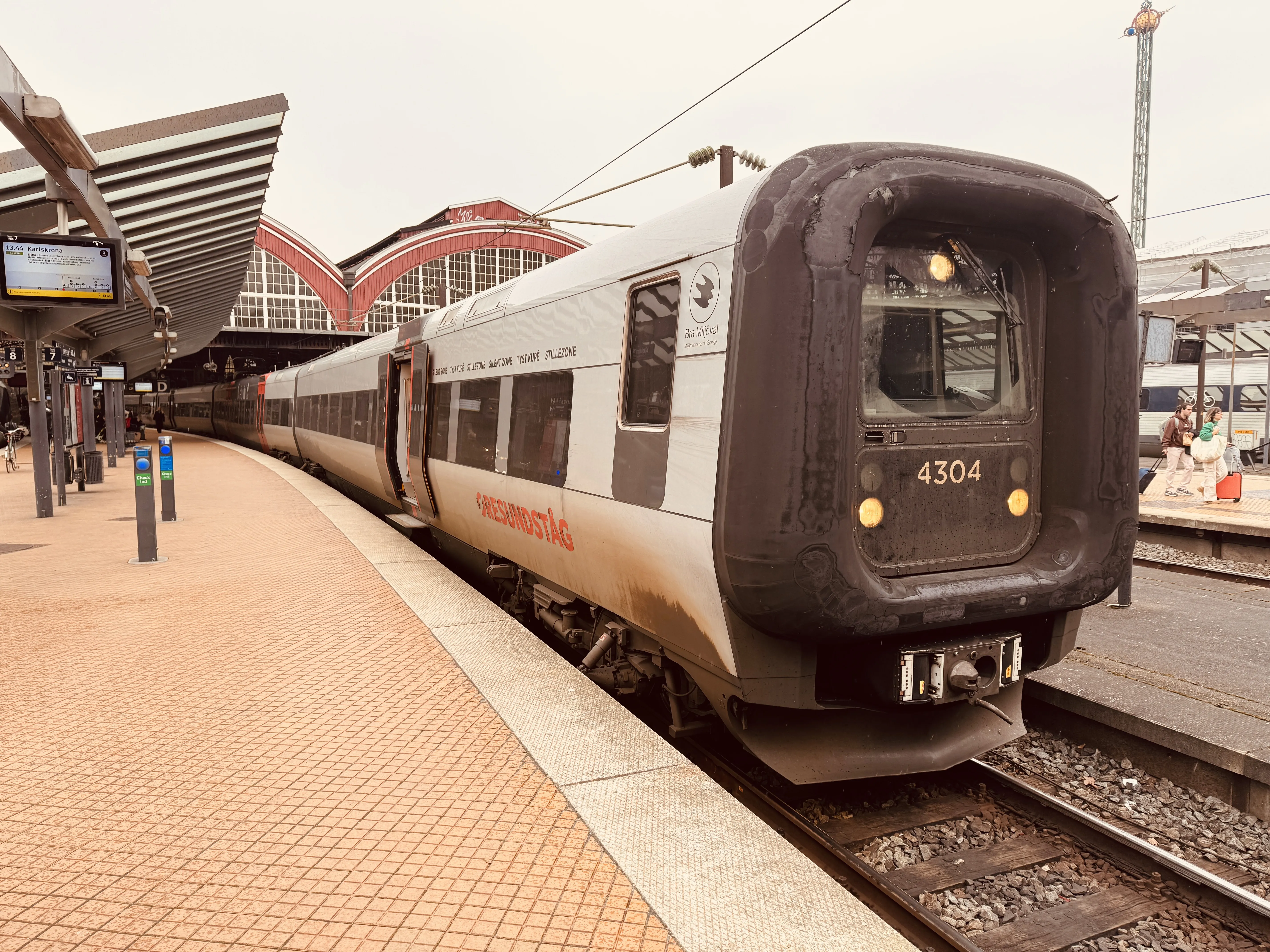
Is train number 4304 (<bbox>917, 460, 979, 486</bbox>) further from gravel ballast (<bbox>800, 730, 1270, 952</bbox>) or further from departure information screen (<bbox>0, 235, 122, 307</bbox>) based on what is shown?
departure information screen (<bbox>0, 235, 122, 307</bbox>)

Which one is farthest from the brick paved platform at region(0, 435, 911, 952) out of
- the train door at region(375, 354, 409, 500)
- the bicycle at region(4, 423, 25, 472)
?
the bicycle at region(4, 423, 25, 472)

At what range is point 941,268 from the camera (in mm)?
3947

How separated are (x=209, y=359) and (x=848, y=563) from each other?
5959 centimetres

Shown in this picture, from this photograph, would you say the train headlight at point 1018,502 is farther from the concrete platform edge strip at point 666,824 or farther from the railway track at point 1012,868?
the concrete platform edge strip at point 666,824

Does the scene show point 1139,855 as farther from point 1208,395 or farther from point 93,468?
point 1208,395

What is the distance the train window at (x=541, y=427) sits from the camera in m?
5.17

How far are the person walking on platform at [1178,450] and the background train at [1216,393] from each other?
9.31m

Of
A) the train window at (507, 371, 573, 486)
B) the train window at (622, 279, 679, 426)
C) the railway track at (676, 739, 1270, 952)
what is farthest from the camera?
the train window at (507, 371, 573, 486)

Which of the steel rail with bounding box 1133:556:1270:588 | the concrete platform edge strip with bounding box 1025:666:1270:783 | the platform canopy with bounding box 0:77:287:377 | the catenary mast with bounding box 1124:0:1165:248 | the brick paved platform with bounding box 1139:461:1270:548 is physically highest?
the catenary mast with bounding box 1124:0:1165:248

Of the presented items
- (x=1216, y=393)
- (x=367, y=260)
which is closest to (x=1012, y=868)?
(x=1216, y=393)

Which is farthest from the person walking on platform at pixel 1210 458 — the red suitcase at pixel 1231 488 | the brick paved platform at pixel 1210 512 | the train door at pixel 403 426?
the train door at pixel 403 426

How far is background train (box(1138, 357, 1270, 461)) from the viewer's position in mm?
23734

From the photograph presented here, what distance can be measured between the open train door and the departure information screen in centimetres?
446

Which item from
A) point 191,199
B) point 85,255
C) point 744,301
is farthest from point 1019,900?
point 191,199
